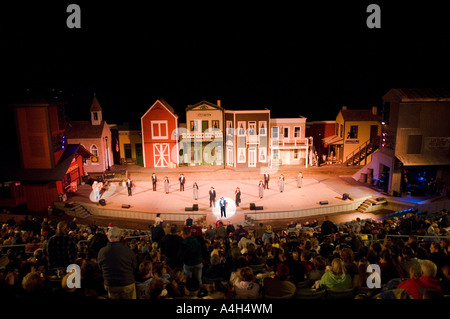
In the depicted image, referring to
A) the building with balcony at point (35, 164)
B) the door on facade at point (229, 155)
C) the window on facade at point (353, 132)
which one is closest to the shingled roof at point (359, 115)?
the window on facade at point (353, 132)

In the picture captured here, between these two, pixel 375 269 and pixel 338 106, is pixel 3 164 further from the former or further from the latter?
pixel 338 106

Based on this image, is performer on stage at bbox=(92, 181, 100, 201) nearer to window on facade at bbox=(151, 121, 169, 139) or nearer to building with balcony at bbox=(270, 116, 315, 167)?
window on facade at bbox=(151, 121, 169, 139)

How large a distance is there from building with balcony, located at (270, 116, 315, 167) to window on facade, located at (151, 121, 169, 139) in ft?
36.6

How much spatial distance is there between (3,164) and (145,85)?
2798cm

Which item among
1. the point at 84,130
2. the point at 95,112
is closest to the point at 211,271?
the point at 95,112

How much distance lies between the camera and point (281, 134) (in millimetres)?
38125

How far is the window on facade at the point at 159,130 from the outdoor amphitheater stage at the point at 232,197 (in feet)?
13.5

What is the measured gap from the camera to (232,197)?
27547 millimetres

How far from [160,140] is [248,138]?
921 centimetres

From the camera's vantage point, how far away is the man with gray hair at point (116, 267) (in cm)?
635

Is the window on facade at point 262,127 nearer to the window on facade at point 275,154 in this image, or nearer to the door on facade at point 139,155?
the window on facade at point 275,154

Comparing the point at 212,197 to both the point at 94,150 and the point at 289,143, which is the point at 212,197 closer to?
the point at 289,143

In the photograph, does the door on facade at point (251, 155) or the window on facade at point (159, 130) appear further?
the window on facade at point (159, 130)

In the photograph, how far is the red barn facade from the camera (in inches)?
1439
